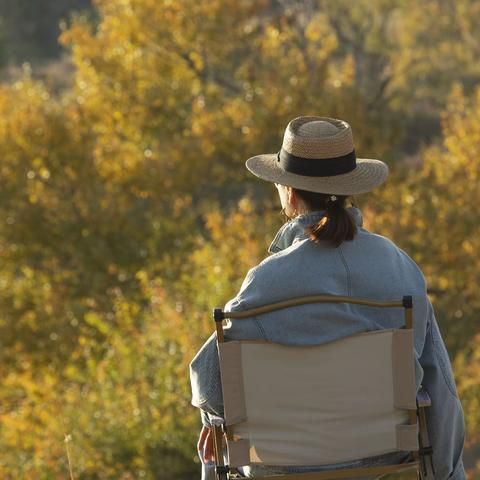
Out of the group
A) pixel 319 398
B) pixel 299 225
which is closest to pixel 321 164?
pixel 299 225

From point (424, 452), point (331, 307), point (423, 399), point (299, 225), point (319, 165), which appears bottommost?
point (424, 452)

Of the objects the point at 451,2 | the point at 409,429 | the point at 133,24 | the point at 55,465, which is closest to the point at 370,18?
the point at 451,2

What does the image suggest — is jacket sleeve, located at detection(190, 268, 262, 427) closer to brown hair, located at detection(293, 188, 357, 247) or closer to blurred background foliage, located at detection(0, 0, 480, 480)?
brown hair, located at detection(293, 188, 357, 247)

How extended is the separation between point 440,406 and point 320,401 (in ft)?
1.06

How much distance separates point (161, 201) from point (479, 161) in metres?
5.35

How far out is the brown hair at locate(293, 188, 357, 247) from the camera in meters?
2.57

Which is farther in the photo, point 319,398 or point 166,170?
point 166,170

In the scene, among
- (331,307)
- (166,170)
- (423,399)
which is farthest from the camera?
(166,170)

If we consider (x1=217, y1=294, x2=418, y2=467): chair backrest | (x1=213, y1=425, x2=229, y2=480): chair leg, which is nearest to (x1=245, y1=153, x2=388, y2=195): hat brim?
(x1=217, y1=294, x2=418, y2=467): chair backrest

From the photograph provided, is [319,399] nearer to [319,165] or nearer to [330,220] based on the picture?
[330,220]

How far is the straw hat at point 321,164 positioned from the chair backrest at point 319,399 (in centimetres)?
37

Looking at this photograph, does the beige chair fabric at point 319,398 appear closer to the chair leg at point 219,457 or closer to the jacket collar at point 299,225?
the chair leg at point 219,457

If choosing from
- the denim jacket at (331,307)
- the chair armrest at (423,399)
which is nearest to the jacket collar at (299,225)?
the denim jacket at (331,307)

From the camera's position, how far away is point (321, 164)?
107 inches
